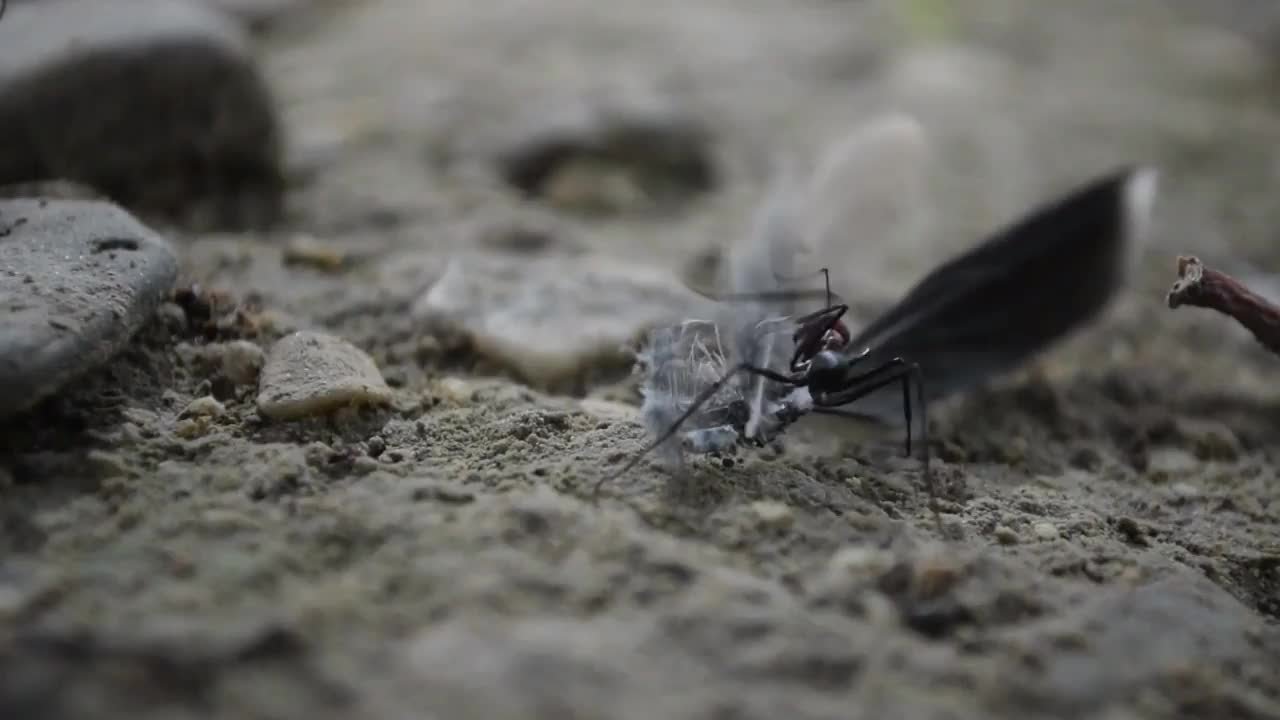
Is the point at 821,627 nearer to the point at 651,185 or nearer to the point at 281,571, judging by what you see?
the point at 281,571

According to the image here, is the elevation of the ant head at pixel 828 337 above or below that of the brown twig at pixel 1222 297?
below

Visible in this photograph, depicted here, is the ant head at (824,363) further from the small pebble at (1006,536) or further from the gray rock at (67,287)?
the gray rock at (67,287)

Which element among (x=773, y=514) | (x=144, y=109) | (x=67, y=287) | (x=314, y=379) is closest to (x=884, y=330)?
(x=773, y=514)

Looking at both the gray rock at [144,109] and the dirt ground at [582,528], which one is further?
the gray rock at [144,109]

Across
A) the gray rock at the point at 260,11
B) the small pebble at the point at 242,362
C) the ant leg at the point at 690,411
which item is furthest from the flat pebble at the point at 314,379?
the gray rock at the point at 260,11

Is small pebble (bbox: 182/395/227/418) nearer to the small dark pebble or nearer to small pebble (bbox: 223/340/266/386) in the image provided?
small pebble (bbox: 223/340/266/386)

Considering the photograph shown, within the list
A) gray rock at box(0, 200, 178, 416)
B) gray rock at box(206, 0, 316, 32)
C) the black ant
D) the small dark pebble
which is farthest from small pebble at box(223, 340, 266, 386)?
gray rock at box(206, 0, 316, 32)
